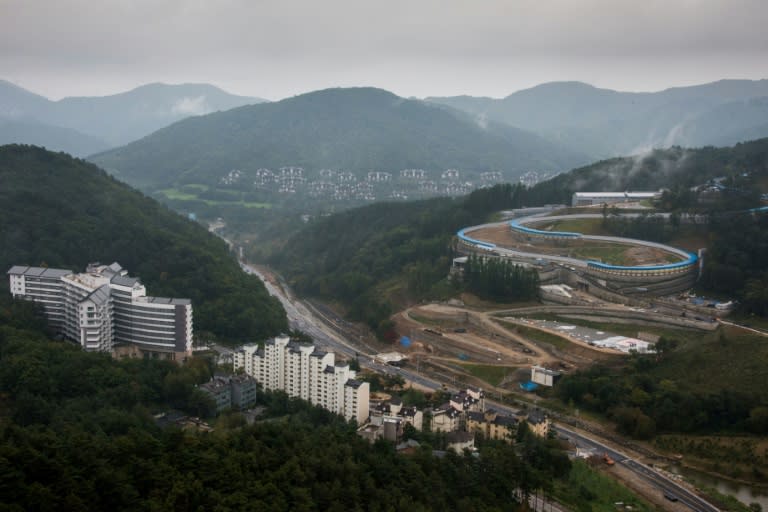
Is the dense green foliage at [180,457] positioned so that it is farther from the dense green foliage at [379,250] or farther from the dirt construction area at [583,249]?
the dirt construction area at [583,249]

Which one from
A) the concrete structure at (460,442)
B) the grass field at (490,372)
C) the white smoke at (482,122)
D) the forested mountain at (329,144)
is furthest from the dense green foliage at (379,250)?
the white smoke at (482,122)

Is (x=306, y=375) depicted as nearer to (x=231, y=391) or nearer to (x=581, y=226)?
(x=231, y=391)

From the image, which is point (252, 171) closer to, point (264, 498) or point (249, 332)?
point (249, 332)

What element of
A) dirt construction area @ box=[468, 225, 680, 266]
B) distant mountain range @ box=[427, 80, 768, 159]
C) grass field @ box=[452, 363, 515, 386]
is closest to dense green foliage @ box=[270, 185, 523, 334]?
dirt construction area @ box=[468, 225, 680, 266]

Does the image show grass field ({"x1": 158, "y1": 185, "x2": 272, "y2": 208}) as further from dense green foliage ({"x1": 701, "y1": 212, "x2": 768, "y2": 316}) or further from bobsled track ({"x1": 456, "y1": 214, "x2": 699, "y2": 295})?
dense green foliage ({"x1": 701, "y1": 212, "x2": 768, "y2": 316})

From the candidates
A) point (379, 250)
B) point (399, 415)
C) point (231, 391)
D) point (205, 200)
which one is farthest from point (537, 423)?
point (205, 200)
